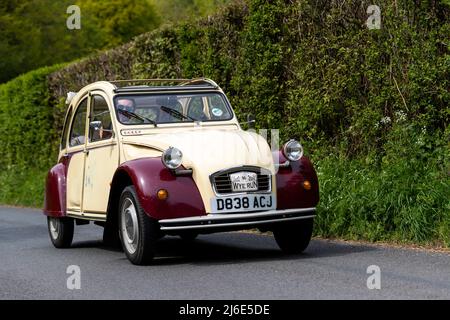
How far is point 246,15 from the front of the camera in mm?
14844

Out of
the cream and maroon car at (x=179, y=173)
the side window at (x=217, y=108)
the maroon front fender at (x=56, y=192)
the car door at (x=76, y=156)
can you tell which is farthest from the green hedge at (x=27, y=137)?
the side window at (x=217, y=108)

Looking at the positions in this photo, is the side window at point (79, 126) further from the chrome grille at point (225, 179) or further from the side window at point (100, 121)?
the chrome grille at point (225, 179)

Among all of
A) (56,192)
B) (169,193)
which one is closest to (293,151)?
(169,193)

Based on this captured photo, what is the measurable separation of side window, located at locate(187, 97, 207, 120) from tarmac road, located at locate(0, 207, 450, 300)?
60.5 inches

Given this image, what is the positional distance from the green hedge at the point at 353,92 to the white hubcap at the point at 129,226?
2.86 metres

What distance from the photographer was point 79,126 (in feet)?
39.3

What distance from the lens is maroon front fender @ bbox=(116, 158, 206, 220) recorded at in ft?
29.8

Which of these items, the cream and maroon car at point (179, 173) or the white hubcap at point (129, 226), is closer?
the cream and maroon car at point (179, 173)

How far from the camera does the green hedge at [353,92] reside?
11.0m

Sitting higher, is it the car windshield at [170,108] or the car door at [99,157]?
the car windshield at [170,108]

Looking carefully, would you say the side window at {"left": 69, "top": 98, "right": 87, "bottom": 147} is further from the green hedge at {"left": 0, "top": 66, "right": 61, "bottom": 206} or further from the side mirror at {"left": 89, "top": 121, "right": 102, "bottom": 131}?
the green hedge at {"left": 0, "top": 66, "right": 61, "bottom": 206}

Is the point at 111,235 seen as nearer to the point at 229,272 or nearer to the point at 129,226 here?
the point at 129,226

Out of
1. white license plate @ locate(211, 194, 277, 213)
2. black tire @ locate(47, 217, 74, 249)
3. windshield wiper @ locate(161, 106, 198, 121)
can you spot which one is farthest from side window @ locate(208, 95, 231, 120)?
black tire @ locate(47, 217, 74, 249)

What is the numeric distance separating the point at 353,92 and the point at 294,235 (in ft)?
11.2
